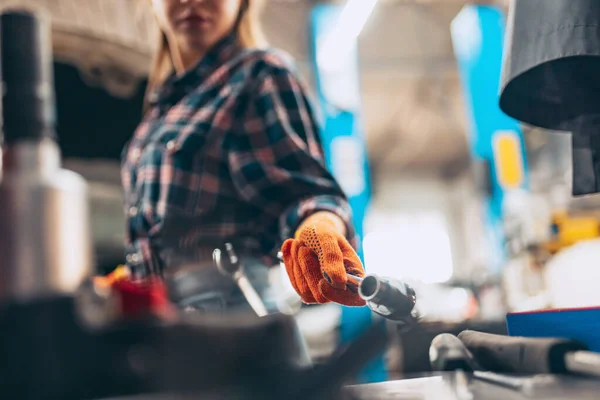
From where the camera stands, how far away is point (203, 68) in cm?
96

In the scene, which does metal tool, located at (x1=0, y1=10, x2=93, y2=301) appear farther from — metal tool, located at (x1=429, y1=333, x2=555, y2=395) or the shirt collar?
the shirt collar

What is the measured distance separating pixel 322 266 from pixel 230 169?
36 centimetres

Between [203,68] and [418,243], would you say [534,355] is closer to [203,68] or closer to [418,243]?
[203,68]

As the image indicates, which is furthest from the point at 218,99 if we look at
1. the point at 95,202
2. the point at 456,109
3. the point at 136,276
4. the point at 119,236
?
the point at 456,109

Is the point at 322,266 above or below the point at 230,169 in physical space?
below

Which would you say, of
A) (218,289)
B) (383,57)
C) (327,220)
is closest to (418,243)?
(383,57)

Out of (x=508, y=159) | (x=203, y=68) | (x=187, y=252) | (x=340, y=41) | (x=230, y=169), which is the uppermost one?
(x=340, y=41)

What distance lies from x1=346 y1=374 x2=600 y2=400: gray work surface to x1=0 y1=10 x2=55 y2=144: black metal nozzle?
23 cm

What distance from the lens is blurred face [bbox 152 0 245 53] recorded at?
35.9 inches

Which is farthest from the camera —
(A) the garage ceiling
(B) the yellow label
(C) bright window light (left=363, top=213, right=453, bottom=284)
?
(C) bright window light (left=363, top=213, right=453, bottom=284)

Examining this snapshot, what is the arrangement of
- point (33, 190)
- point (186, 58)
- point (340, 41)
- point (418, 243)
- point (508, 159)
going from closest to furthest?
point (33, 190), point (186, 58), point (508, 159), point (340, 41), point (418, 243)

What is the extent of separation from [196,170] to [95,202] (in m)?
2.78

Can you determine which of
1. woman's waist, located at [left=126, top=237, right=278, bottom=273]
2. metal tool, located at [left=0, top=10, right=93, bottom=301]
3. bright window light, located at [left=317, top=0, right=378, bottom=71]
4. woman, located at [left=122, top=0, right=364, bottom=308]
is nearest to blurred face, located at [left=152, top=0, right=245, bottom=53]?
woman, located at [left=122, top=0, right=364, bottom=308]

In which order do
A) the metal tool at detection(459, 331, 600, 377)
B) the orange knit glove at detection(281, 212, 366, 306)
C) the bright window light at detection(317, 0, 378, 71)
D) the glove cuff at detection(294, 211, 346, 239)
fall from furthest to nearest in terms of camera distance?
1. the bright window light at detection(317, 0, 378, 71)
2. the glove cuff at detection(294, 211, 346, 239)
3. the orange knit glove at detection(281, 212, 366, 306)
4. the metal tool at detection(459, 331, 600, 377)
